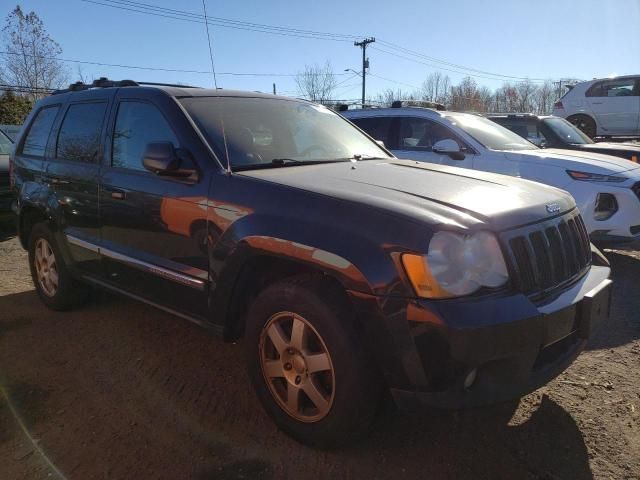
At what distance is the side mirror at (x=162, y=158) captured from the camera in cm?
293

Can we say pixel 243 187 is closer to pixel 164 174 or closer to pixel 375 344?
pixel 164 174

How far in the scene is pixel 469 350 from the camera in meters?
2.11

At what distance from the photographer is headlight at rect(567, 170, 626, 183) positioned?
582 centimetres

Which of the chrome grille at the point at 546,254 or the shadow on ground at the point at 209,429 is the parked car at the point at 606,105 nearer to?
the chrome grille at the point at 546,254

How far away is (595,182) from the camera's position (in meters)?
5.87

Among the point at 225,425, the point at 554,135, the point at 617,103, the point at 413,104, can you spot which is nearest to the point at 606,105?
the point at 617,103

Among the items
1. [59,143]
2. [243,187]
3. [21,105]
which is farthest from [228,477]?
[21,105]

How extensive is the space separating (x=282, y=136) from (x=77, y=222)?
176 cm

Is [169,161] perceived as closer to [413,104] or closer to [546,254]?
[546,254]

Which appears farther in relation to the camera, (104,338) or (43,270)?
(43,270)

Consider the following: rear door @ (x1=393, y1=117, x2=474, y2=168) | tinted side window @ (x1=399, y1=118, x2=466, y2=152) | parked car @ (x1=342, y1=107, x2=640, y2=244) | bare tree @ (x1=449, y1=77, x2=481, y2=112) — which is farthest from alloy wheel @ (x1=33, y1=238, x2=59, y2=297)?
bare tree @ (x1=449, y1=77, x2=481, y2=112)

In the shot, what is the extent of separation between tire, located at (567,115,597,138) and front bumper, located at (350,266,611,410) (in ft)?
50.0

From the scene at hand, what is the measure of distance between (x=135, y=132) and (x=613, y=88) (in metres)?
15.4

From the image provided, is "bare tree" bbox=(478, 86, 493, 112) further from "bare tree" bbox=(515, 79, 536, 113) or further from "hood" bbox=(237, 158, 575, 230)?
"hood" bbox=(237, 158, 575, 230)
